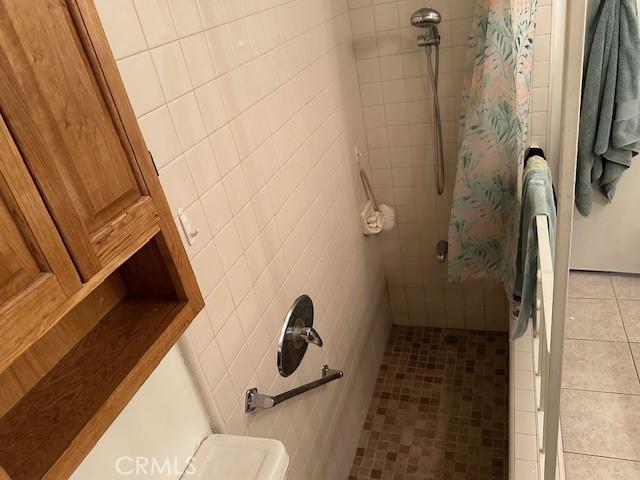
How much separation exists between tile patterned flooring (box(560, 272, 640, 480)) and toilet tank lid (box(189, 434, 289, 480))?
1321mm

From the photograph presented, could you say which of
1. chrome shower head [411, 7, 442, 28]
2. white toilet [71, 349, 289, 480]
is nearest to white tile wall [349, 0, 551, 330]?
chrome shower head [411, 7, 442, 28]

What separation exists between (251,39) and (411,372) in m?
1.89

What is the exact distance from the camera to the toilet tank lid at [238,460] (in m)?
1.02

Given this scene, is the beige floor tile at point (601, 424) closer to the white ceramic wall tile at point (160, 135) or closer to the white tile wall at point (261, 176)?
the white tile wall at point (261, 176)

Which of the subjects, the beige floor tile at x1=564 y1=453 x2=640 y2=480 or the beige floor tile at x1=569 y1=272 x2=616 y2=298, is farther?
the beige floor tile at x1=569 y1=272 x2=616 y2=298

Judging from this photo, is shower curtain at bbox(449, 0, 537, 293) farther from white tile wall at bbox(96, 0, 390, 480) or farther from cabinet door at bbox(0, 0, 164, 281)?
cabinet door at bbox(0, 0, 164, 281)

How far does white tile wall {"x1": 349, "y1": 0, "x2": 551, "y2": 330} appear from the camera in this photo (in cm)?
200

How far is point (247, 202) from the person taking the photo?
1.29 meters

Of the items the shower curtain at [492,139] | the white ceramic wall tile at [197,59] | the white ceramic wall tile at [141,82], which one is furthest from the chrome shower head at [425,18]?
the white ceramic wall tile at [141,82]

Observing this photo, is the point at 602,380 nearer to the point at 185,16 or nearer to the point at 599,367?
the point at 599,367

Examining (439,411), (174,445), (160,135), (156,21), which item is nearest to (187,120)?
(160,135)

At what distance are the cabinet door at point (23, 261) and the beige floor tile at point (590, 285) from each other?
8.74ft

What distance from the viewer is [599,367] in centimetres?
214

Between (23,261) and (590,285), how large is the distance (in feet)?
9.20
